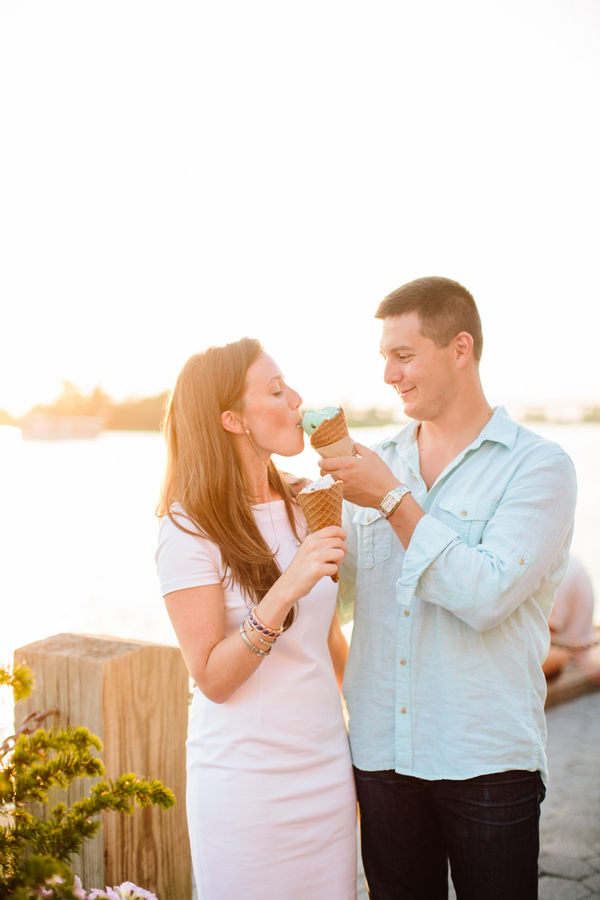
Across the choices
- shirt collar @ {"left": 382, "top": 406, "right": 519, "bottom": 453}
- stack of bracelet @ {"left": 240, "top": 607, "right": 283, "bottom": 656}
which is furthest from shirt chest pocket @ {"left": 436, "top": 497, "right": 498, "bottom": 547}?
stack of bracelet @ {"left": 240, "top": 607, "right": 283, "bottom": 656}

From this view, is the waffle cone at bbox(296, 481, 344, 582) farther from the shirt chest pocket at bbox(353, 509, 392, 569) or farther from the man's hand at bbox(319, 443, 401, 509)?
the shirt chest pocket at bbox(353, 509, 392, 569)

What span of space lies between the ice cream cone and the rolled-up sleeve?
42 cm

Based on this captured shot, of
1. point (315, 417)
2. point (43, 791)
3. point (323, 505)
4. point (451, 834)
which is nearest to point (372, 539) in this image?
point (323, 505)

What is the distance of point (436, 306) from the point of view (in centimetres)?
261

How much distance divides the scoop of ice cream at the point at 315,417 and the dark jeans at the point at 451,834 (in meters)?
1.26

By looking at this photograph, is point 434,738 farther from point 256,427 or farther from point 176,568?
point 256,427

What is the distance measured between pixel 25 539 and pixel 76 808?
693 inches

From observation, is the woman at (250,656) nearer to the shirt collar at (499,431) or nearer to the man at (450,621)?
the man at (450,621)

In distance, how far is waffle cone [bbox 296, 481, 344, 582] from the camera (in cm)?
227

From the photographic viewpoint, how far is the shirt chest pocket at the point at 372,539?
102 inches

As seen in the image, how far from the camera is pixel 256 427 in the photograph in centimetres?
253

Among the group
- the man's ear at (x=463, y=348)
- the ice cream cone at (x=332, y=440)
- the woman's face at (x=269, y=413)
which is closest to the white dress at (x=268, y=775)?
the woman's face at (x=269, y=413)

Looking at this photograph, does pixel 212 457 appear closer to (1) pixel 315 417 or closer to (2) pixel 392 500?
(1) pixel 315 417

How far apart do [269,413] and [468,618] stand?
3.25ft
